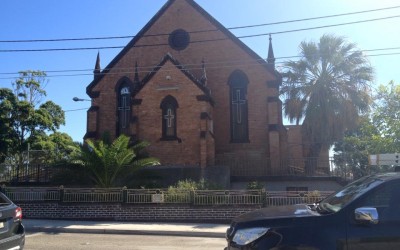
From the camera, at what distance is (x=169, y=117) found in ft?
76.3

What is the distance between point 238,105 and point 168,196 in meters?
10.5

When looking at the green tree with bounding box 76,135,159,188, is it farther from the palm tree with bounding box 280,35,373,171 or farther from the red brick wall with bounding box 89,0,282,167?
the palm tree with bounding box 280,35,373,171

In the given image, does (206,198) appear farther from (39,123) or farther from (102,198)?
(39,123)

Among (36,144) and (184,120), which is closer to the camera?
(184,120)

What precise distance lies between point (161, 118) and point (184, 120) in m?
1.33

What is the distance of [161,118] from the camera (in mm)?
23141

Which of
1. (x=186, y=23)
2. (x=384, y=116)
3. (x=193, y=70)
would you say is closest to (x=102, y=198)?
(x=193, y=70)

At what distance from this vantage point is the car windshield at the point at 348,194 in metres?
4.84

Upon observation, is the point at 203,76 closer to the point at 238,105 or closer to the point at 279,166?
the point at 238,105

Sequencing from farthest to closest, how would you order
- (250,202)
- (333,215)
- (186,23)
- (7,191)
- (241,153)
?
(186,23)
(241,153)
(7,191)
(250,202)
(333,215)

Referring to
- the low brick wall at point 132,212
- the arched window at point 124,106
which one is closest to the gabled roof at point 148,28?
the arched window at point 124,106

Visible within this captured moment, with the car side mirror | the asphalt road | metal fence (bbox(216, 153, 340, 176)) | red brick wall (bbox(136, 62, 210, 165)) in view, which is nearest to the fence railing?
the asphalt road

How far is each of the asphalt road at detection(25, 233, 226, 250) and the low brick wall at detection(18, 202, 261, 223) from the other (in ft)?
9.80

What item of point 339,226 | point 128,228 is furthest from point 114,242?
point 339,226
